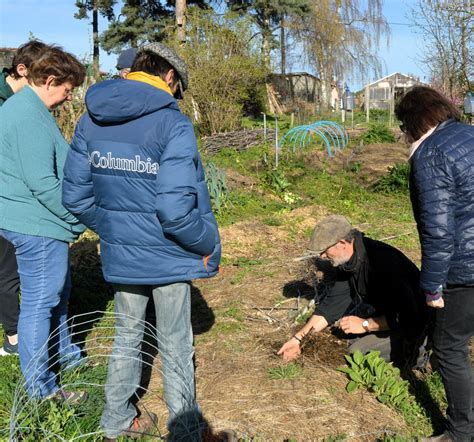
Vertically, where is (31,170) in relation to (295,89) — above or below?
below

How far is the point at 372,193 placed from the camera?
28.9 feet

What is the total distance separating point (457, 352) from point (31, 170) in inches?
87.5

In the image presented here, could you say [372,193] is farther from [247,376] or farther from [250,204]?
[247,376]

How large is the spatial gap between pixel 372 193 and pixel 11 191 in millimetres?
6891

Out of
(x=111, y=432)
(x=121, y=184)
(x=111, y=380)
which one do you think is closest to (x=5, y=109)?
(x=121, y=184)

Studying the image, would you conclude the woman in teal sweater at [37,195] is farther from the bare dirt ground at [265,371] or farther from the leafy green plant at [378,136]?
the leafy green plant at [378,136]

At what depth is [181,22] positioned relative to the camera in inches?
672

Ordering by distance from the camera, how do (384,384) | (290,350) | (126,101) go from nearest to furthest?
(126,101) → (384,384) → (290,350)

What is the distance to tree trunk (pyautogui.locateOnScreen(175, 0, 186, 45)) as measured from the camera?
1573 centimetres

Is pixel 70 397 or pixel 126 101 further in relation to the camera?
pixel 70 397

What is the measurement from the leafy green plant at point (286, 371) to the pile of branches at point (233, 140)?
9315mm

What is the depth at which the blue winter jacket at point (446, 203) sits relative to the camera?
233cm

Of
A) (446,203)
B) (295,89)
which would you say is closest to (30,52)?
(446,203)

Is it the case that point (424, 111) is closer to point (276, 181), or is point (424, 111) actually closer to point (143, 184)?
point (143, 184)
